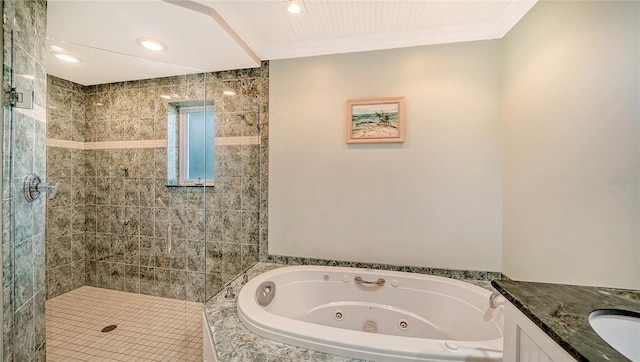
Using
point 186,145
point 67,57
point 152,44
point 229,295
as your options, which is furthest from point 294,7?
point 229,295

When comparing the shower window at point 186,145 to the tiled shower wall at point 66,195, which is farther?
the shower window at point 186,145

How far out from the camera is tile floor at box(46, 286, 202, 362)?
169 centimetres

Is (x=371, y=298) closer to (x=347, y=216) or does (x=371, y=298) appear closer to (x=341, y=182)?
(x=347, y=216)

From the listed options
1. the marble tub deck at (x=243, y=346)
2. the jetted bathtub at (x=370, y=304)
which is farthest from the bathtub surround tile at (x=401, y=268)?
the marble tub deck at (x=243, y=346)

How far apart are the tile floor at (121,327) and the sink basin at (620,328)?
7.16 ft

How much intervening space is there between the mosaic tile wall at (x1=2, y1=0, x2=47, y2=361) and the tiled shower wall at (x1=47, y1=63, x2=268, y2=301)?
32.1 inches

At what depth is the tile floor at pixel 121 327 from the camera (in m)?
1.69

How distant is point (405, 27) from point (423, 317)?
224 centimetres

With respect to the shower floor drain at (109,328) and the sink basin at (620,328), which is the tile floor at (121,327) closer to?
the shower floor drain at (109,328)

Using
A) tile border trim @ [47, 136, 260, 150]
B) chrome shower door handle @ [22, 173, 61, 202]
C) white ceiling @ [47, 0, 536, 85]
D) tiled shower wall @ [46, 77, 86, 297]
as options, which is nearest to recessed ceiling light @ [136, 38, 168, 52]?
white ceiling @ [47, 0, 536, 85]

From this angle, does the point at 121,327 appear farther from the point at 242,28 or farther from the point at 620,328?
the point at 620,328

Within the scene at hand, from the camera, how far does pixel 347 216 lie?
2016 millimetres

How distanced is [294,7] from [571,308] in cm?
200

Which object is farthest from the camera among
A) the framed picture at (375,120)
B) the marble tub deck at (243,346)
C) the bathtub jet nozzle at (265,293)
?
the framed picture at (375,120)
